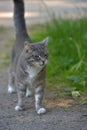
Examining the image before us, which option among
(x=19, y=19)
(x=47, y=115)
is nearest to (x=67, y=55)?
(x=19, y=19)

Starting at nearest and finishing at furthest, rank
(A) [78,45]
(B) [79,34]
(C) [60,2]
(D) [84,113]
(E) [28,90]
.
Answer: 1. (D) [84,113]
2. (E) [28,90]
3. (A) [78,45]
4. (B) [79,34]
5. (C) [60,2]

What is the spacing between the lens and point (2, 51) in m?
8.77

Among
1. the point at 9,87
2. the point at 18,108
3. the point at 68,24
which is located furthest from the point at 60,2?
the point at 18,108

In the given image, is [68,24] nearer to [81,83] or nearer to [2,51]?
[2,51]

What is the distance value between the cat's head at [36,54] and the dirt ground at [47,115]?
23.1 inches

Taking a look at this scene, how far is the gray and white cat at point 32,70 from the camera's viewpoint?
518cm

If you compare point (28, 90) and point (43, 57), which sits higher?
point (43, 57)

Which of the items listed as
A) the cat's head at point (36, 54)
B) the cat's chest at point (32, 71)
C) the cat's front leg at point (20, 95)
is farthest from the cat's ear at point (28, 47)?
the cat's front leg at point (20, 95)

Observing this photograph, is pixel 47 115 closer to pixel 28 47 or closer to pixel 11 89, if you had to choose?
pixel 28 47

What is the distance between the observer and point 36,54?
5164 mm

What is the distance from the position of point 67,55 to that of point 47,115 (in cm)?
234

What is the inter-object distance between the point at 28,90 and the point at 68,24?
112 inches

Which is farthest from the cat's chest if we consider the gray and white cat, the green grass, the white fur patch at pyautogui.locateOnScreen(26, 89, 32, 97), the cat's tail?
the cat's tail

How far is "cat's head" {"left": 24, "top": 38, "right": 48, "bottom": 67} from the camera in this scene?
5133mm
